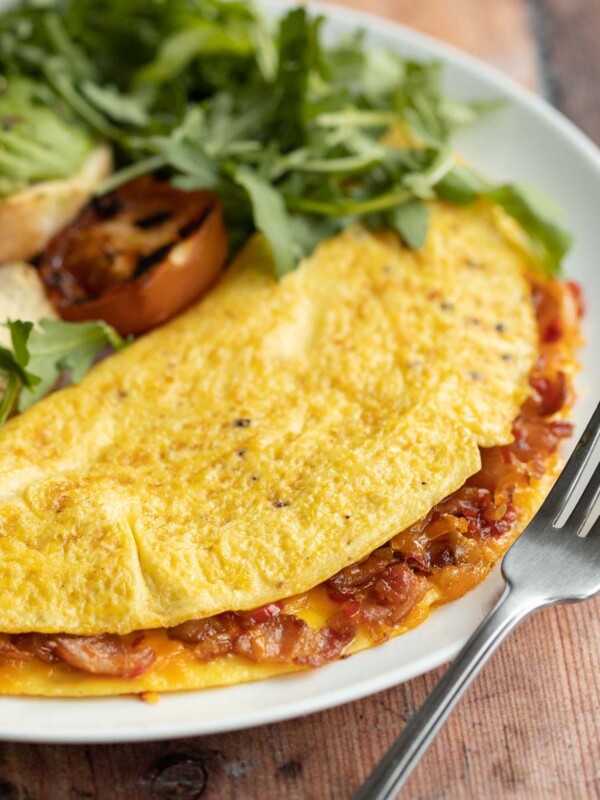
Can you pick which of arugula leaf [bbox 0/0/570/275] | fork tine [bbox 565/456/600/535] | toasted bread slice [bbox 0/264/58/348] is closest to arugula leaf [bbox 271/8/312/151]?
arugula leaf [bbox 0/0/570/275]

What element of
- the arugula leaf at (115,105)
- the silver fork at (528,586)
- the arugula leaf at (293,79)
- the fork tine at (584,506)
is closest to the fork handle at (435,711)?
the silver fork at (528,586)

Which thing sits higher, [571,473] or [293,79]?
[293,79]

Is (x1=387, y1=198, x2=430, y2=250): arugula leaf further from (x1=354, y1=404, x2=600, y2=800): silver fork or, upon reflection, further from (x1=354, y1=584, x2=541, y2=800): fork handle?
(x1=354, y1=584, x2=541, y2=800): fork handle

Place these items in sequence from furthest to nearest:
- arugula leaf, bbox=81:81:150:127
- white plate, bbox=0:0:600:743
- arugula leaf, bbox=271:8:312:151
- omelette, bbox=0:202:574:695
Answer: arugula leaf, bbox=81:81:150:127 → arugula leaf, bbox=271:8:312:151 → omelette, bbox=0:202:574:695 → white plate, bbox=0:0:600:743

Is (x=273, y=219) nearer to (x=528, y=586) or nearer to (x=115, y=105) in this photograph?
(x=115, y=105)

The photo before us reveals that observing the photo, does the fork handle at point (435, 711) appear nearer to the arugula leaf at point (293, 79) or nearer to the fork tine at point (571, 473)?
the fork tine at point (571, 473)

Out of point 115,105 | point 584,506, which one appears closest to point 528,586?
point 584,506

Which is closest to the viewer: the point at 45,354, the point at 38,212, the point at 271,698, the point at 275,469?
the point at 271,698
